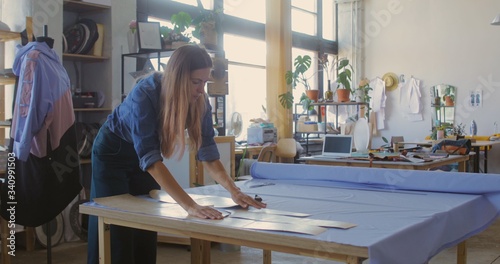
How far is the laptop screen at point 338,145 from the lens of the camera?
4.91m

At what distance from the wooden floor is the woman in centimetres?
167

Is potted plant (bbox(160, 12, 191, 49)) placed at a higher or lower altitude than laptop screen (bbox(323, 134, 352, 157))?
higher

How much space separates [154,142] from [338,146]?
10.8 ft

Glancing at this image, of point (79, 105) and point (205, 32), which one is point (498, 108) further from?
point (79, 105)

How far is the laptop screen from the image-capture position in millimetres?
4910

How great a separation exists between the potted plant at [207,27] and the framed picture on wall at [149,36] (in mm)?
627

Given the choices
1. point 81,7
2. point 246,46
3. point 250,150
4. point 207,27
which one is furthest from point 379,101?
point 81,7

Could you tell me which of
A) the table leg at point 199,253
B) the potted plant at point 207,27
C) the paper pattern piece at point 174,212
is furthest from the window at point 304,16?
the paper pattern piece at point 174,212

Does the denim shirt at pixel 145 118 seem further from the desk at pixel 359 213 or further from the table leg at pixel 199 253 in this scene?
the table leg at pixel 199 253

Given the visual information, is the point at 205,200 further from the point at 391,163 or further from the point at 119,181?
the point at 391,163

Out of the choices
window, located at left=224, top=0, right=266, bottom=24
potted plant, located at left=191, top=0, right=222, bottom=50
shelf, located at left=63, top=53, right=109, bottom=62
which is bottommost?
shelf, located at left=63, top=53, right=109, bottom=62

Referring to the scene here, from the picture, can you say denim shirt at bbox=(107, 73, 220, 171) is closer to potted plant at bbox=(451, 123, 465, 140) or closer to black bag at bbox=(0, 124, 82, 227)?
black bag at bbox=(0, 124, 82, 227)

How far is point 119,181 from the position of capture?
223cm

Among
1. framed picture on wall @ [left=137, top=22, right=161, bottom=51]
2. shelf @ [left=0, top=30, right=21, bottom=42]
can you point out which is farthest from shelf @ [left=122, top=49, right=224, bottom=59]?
shelf @ [left=0, top=30, right=21, bottom=42]
